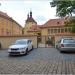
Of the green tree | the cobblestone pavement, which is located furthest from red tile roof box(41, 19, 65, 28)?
the cobblestone pavement

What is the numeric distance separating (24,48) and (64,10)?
825 centimetres

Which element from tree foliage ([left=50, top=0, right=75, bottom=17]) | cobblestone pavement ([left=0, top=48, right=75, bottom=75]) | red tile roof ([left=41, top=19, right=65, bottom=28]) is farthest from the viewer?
red tile roof ([left=41, top=19, right=65, bottom=28])

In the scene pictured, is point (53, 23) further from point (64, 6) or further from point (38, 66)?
point (38, 66)

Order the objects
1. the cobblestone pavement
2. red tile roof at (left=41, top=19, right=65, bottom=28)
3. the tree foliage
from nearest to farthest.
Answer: the cobblestone pavement < the tree foliage < red tile roof at (left=41, top=19, right=65, bottom=28)

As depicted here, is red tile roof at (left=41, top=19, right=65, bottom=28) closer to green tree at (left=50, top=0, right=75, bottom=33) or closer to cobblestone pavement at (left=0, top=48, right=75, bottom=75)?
green tree at (left=50, top=0, right=75, bottom=33)

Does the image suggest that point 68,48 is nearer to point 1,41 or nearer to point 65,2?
point 65,2

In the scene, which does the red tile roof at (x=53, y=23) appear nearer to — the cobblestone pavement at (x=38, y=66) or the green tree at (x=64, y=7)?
the green tree at (x=64, y=7)

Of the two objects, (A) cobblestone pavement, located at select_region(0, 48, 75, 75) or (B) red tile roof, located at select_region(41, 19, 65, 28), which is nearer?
(A) cobblestone pavement, located at select_region(0, 48, 75, 75)

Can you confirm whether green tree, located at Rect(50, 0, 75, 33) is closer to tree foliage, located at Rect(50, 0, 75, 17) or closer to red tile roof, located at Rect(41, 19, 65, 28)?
tree foliage, located at Rect(50, 0, 75, 17)

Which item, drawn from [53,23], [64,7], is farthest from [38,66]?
[53,23]

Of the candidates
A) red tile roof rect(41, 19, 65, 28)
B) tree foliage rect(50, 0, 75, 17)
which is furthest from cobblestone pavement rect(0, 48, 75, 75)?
red tile roof rect(41, 19, 65, 28)

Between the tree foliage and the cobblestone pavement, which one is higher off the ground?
the tree foliage

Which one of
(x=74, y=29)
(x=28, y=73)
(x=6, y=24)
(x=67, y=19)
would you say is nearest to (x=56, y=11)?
(x=67, y=19)

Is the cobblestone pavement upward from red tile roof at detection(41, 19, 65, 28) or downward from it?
downward
